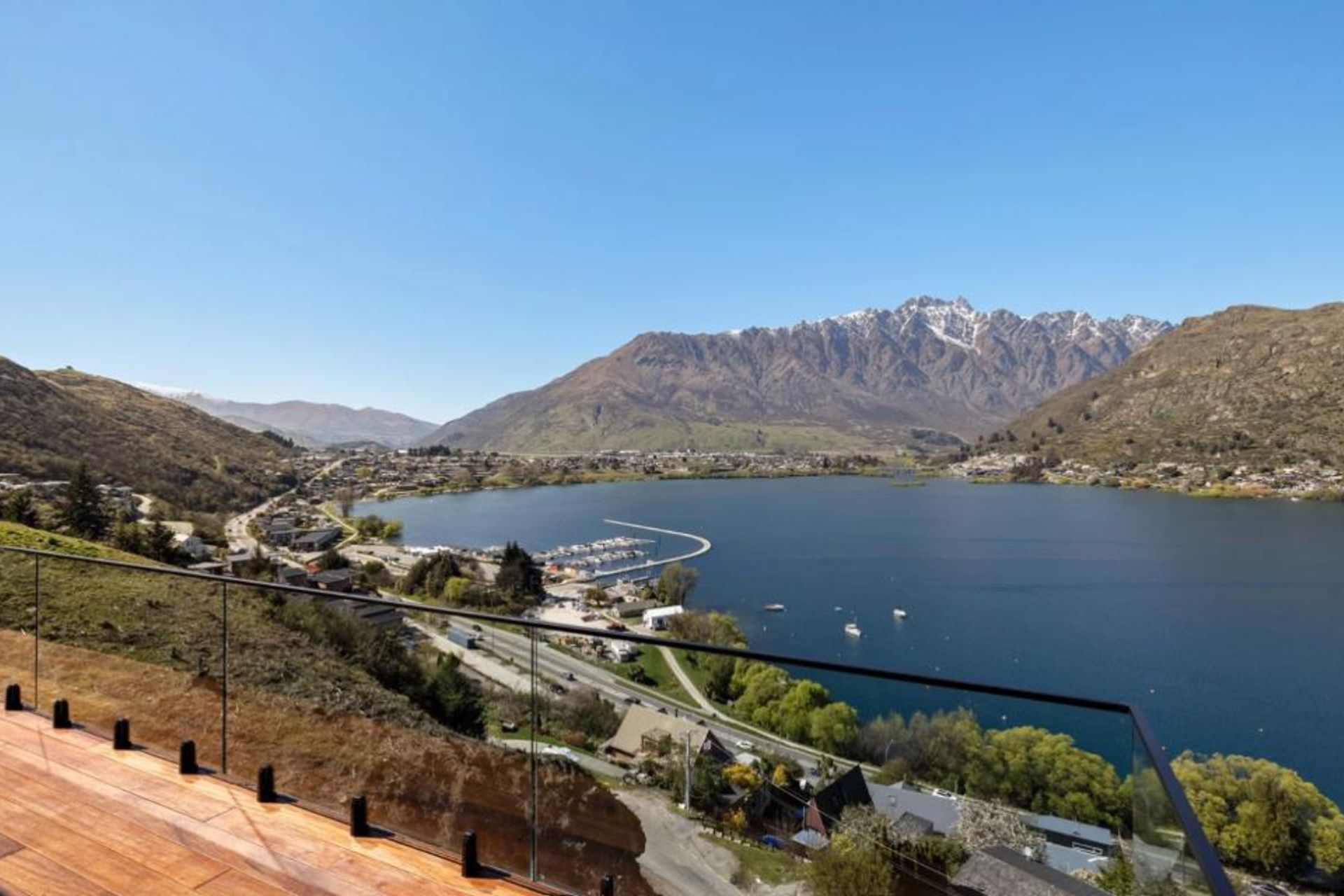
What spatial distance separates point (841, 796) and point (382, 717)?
1687 mm

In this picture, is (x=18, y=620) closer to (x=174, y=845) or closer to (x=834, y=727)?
(x=174, y=845)

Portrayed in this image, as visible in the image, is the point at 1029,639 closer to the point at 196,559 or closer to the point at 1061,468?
the point at 196,559

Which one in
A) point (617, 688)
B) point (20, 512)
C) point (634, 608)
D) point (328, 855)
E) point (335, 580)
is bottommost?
point (634, 608)

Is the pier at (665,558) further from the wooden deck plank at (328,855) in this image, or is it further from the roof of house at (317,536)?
the wooden deck plank at (328,855)

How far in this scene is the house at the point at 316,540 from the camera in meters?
45.1

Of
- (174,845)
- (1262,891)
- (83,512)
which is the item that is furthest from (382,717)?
(83,512)

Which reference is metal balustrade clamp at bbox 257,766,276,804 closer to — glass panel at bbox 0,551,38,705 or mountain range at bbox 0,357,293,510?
glass panel at bbox 0,551,38,705

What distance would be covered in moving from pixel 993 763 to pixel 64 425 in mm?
70315

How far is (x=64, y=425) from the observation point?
53469 millimetres

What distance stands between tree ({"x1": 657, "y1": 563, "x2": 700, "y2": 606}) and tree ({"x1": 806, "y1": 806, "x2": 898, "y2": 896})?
3739 cm

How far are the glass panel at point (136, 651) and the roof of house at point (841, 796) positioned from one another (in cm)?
235

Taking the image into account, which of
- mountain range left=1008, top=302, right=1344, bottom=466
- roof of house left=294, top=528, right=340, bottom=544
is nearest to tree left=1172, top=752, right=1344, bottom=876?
roof of house left=294, top=528, right=340, bottom=544

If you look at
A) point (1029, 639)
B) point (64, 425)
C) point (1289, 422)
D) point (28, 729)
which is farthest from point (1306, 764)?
point (1289, 422)

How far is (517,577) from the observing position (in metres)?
37.4
